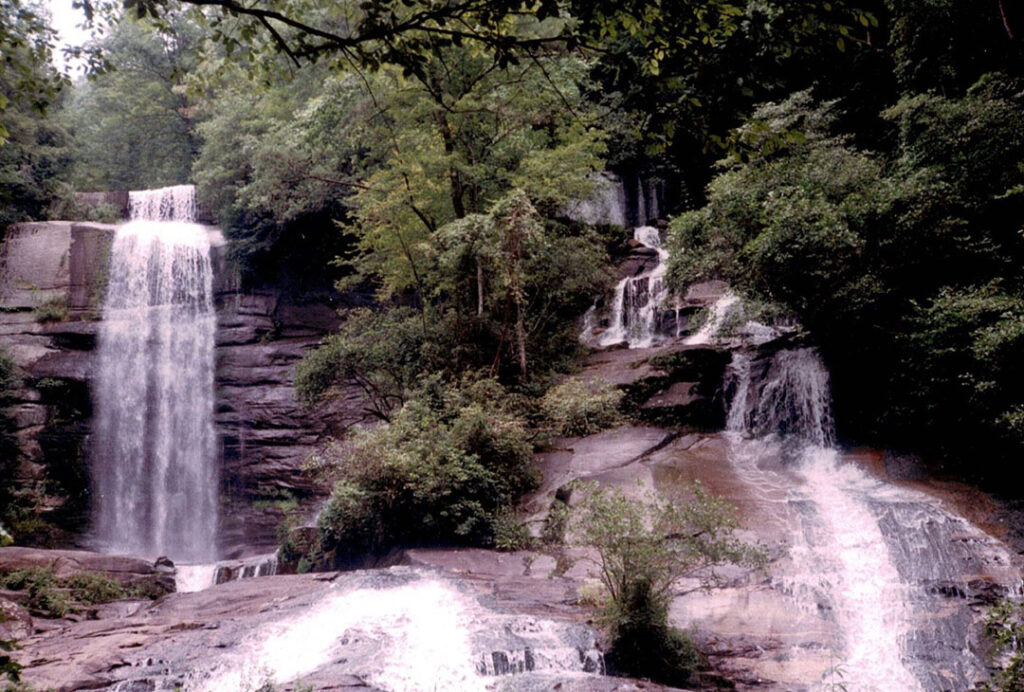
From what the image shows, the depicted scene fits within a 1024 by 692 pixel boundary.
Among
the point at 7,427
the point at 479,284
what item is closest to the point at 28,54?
the point at 479,284

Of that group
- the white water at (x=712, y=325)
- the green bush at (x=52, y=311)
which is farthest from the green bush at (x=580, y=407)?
the green bush at (x=52, y=311)

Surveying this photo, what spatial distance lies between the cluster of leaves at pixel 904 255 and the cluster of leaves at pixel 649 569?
5.08 meters

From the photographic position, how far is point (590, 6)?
304 centimetres

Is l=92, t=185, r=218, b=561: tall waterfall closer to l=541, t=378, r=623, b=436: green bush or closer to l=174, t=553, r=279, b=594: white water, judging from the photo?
l=174, t=553, r=279, b=594: white water

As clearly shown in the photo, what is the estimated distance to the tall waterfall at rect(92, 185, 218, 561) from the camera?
17.1 m

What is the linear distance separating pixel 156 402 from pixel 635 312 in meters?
13.4

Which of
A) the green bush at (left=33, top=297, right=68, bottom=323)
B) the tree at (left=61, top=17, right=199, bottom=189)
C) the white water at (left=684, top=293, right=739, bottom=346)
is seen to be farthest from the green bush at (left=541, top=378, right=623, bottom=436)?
the tree at (left=61, top=17, right=199, bottom=189)

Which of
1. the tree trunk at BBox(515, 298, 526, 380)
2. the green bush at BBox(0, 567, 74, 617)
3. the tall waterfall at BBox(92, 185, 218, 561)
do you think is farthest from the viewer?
the tall waterfall at BBox(92, 185, 218, 561)

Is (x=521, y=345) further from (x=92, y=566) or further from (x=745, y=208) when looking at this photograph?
(x=92, y=566)

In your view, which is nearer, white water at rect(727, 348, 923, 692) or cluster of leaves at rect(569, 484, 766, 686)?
cluster of leaves at rect(569, 484, 766, 686)

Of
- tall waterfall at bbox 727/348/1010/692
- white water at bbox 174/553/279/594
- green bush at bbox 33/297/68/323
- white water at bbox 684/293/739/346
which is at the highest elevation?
green bush at bbox 33/297/68/323

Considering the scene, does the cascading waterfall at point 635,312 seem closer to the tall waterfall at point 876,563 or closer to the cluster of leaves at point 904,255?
the cluster of leaves at point 904,255

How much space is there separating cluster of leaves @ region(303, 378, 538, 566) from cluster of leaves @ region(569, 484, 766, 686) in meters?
4.32

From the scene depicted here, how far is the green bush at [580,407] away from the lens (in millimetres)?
12633
